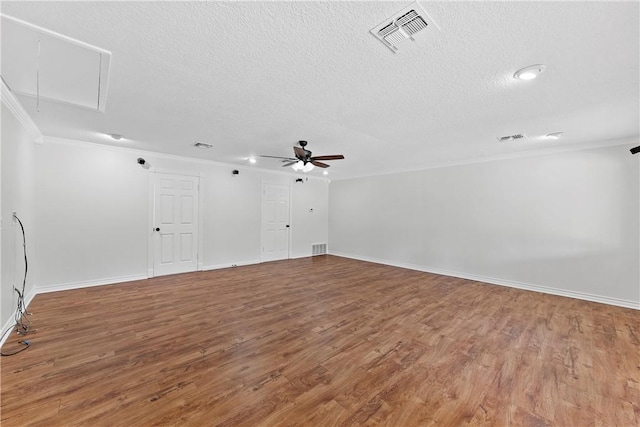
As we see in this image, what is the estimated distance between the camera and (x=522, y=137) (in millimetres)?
3928

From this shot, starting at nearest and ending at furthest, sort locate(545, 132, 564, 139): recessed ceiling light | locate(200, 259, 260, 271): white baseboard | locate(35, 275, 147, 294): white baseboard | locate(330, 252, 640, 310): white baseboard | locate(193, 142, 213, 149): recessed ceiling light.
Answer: locate(545, 132, 564, 139): recessed ceiling light
locate(330, 252, 640, 310): white baseboard
locate(35, 275, 147, 294): white baseboard
locate(193, 142, 213, 149): recessed ceiling light
locate(200, 259, 260, 271): white baseboard

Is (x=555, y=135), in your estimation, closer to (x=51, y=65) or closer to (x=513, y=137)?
(x=513, y=137)

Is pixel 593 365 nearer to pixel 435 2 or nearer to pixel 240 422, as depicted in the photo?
pixel 240 422

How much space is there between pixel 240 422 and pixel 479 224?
219 inches

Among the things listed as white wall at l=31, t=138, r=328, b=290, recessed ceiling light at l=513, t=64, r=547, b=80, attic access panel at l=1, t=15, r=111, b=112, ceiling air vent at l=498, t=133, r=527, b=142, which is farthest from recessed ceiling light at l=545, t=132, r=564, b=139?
white wall at l=31, t=138, r=328, b=290

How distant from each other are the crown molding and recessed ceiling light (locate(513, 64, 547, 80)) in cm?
465

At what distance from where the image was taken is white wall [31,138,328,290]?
13.9 feet

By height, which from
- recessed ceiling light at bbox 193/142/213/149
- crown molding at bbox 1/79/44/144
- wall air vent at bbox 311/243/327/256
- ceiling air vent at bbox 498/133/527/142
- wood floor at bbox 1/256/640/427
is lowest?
wood floor at bbox 1/256/640/427

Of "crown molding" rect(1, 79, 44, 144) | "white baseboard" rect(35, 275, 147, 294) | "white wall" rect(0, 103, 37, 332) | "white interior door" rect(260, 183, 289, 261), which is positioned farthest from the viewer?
"white interior door" rect(260, 183, 289, 261)

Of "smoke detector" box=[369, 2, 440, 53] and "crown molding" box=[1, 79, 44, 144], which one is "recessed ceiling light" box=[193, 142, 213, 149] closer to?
"crown molding" box=[1, 79, 44, 144]

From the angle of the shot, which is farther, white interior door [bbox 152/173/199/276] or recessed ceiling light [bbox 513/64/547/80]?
white interior door [bbox 152/173/199/276]

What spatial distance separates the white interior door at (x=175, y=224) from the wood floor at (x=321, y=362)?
136 centimetres

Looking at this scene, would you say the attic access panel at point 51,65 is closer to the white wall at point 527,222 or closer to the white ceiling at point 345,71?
the white ceiling at point 345,71

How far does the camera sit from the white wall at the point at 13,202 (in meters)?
2.75
